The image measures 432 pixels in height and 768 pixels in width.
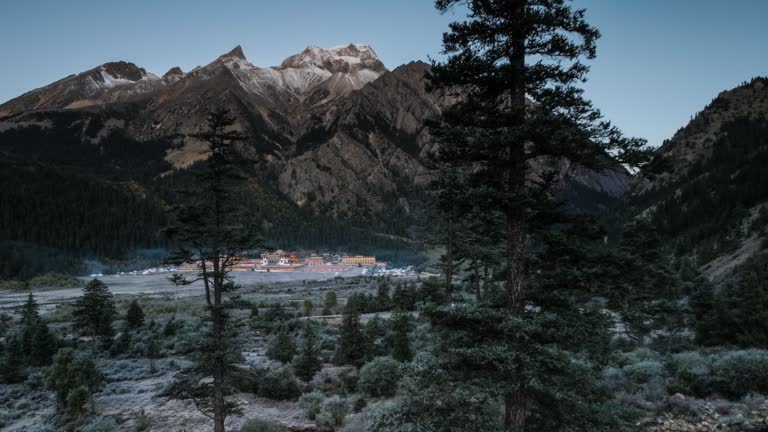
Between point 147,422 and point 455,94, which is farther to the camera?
point 147,422

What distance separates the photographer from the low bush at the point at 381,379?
17500 millimetres

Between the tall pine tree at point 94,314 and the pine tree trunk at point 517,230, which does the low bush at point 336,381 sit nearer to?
Answer: the pine tree trunk at point 517,230

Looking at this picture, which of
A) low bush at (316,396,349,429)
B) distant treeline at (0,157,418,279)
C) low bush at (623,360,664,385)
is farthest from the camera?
distant treeline at (0,157,418,279)

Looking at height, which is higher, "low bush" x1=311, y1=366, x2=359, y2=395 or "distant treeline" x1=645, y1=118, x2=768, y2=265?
"distant treeline" x1=645, y1=118, x2=768, y2=265

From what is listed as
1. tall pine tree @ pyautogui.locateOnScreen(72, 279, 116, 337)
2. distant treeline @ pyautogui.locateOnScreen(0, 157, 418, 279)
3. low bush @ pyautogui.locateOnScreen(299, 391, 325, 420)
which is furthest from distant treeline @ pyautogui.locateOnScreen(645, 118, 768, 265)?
distant treeline @ pyautogui.locateOnScreen(0, 157, 418, 279)

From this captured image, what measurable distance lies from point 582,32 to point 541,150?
224 cm

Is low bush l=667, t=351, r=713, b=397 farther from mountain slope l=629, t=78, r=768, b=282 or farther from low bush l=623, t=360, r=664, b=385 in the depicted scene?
mountain slope l=629, t=78, r=768, b=282

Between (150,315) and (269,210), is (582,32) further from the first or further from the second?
(269,210)

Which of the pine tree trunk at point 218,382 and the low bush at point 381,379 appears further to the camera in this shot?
the low bush at point 381,379

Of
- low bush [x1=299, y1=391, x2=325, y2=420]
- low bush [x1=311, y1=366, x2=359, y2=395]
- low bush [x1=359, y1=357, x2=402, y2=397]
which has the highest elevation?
low bush [x1=359, y1=357, x2=402, y2=397]

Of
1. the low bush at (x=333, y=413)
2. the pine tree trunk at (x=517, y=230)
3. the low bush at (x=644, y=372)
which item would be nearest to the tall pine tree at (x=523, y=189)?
the pine tree trunk at (x=517, y=230)

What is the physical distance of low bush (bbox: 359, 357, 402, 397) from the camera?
17.5m

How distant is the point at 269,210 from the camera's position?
176 metres

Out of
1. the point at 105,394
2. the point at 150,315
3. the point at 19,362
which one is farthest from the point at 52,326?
the point at 105,394
